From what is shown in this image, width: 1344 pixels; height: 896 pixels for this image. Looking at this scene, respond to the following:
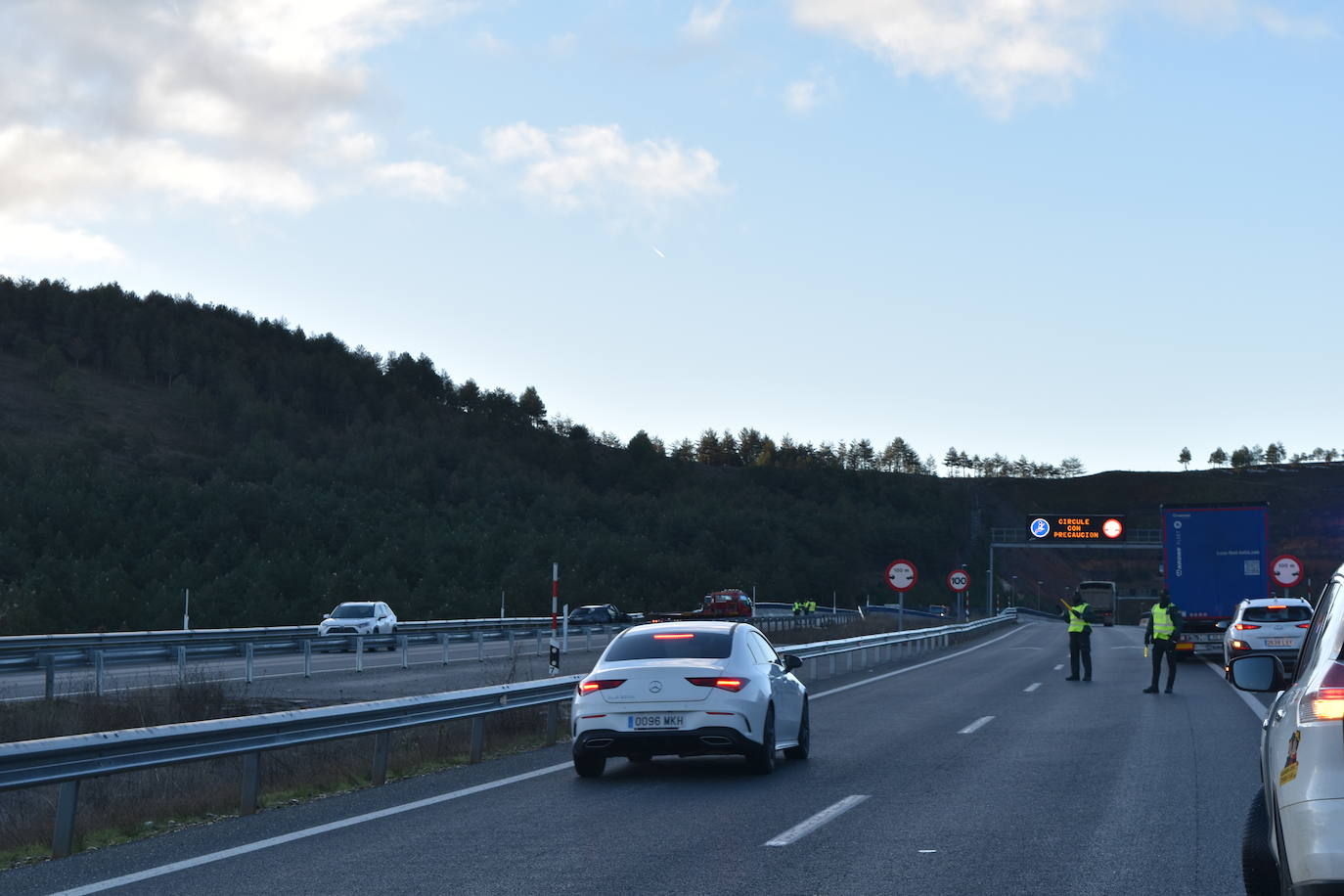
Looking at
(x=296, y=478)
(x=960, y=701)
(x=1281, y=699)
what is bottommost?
(x=960, y=701)

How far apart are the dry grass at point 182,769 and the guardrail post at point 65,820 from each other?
149mm

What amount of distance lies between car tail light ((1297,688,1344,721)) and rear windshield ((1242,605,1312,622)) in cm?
2518

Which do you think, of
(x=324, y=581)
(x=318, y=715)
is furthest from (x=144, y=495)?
(x=318, y=715)

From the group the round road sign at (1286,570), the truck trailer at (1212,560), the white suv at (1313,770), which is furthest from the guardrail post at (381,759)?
the round road sign at (1286,570)

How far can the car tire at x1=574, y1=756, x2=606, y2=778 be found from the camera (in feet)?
44.0

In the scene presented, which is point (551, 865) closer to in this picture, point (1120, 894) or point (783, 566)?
point (1120, 894)

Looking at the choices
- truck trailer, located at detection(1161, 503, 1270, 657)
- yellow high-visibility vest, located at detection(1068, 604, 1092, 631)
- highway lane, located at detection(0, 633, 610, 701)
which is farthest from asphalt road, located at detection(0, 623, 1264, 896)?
truck trailer, located at detection(1161, 503, 1270, 657)

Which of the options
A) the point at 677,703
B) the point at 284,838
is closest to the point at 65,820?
the point at 284,838

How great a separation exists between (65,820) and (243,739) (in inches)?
73.5

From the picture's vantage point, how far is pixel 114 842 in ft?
33.1

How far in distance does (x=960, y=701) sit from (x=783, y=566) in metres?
88.9

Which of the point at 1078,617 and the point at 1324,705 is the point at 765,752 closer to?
the point at 1324,705

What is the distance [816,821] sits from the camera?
1047 cm

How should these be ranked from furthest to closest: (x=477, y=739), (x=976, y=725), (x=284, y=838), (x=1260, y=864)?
(x=976, y=725)
(x=477, y=739)
(x=284, y=838)
(x=1260, y=864)
